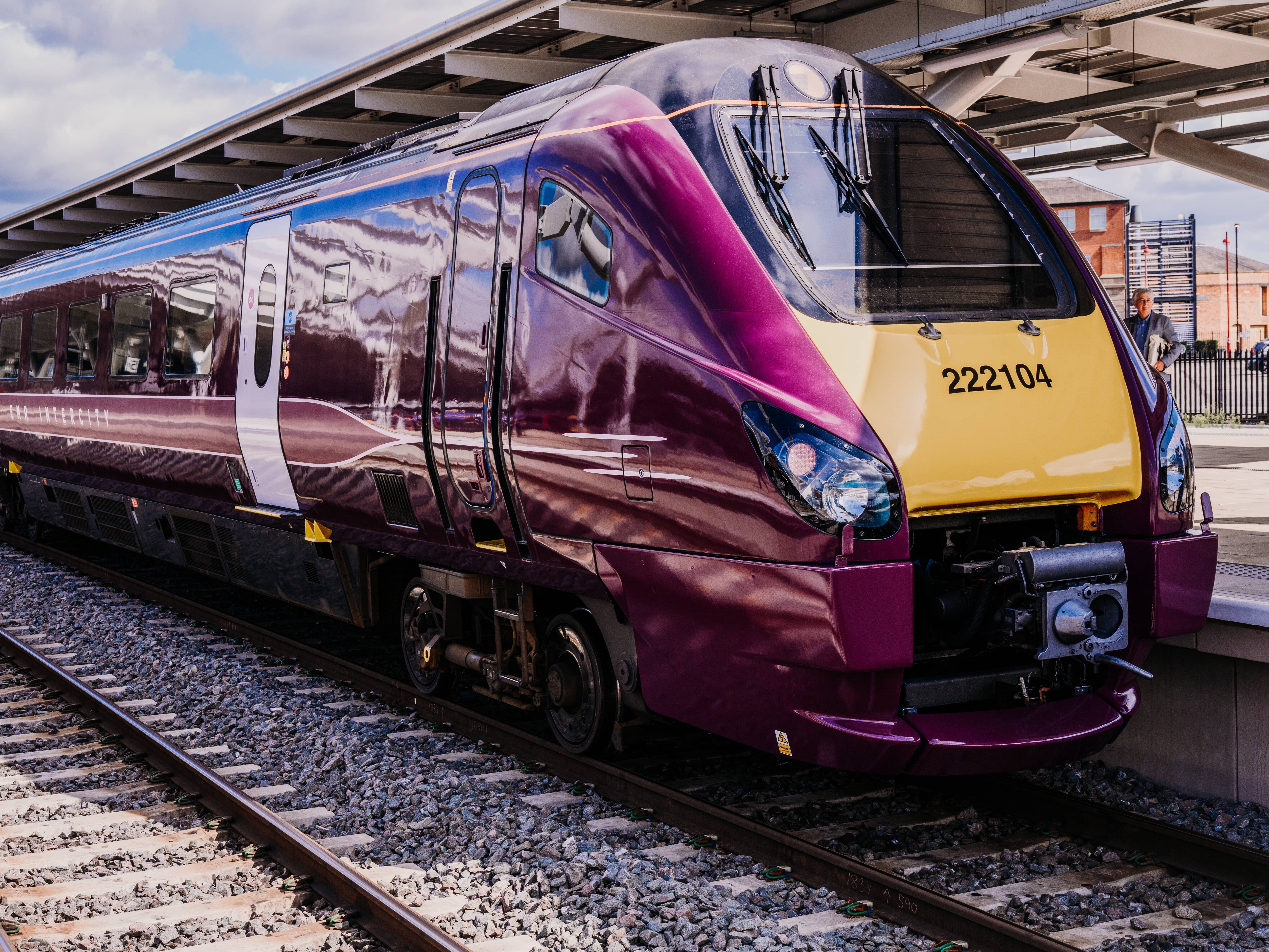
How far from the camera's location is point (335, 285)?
7.41 m

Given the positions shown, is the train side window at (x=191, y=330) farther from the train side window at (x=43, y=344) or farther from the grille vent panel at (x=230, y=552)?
the train side window at (x=43, y=344)

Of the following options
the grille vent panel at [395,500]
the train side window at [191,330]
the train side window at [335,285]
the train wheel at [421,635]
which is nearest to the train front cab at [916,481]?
the grille vent panel at [395,500]

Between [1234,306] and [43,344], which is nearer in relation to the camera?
[43,344]

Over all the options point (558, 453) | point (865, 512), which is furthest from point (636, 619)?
point (865, 512)

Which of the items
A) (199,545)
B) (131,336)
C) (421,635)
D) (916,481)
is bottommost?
(421,635)

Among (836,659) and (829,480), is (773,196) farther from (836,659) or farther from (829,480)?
(836,659)

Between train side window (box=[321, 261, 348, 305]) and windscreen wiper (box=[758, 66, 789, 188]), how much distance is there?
Result: 2.97 m

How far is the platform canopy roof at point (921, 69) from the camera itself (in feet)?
29.3

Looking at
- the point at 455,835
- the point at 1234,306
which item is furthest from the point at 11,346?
the point at 1234,306

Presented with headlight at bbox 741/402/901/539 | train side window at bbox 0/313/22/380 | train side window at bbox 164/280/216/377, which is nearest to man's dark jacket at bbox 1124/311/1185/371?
headlight at bbox 741/402/901/539

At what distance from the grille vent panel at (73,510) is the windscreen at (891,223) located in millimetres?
10012

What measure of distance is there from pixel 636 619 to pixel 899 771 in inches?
47.3

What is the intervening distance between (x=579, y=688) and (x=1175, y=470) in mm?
2718

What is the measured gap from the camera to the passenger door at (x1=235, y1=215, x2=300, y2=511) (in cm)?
816
